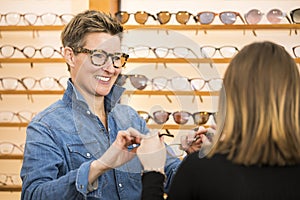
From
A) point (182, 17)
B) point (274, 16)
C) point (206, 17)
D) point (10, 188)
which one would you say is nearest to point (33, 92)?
point (10, 188)

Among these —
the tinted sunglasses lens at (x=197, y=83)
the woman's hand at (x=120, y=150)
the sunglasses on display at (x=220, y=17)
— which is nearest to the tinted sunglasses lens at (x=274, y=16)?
the sunglasses on display at (x=220, y=17)

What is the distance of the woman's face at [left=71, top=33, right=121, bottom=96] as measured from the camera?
1.85 metres

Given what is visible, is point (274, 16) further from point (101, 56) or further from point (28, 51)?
point (101, 56)

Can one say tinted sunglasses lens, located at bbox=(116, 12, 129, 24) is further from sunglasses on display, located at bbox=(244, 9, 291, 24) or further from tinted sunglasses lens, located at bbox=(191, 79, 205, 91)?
sunglasses on display, located at bbox=(244, 9, 291, 24)

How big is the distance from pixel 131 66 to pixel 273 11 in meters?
0.98

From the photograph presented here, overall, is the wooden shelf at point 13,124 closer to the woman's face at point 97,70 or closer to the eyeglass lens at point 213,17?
the eyeglass lens at point 213,17

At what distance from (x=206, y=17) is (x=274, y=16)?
1.43 ft

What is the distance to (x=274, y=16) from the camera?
12.4 ft

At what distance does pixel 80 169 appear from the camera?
5.46ft

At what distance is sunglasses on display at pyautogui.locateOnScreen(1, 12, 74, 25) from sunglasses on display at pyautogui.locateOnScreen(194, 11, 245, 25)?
0.92 m

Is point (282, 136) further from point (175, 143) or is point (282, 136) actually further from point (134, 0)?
point (134, 0)

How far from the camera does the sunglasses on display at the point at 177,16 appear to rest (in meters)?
3.79

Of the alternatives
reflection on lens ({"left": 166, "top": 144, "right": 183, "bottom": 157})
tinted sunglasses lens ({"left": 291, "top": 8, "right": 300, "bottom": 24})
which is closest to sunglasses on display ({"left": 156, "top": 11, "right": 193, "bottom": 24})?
tinted sunglasses lens ({"left": 291, "top": 8, "right": 300, "bottom": 24})

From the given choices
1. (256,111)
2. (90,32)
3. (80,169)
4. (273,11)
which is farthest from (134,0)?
(256,111)
